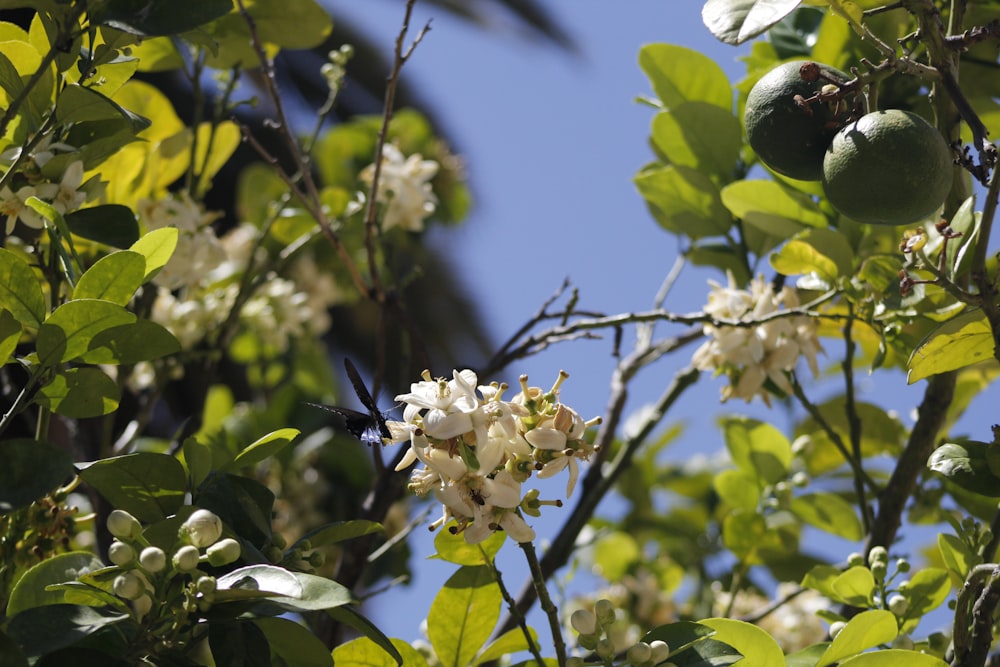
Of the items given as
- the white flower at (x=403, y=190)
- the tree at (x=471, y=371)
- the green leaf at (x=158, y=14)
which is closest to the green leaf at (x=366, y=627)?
the tree at (x=471, y=371)

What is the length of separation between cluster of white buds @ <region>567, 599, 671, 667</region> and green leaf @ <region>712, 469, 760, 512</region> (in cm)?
68

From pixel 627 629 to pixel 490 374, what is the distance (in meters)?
0.93

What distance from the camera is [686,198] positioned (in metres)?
1.34

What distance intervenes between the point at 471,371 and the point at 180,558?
0.83ft

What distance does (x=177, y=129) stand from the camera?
145 centimetres

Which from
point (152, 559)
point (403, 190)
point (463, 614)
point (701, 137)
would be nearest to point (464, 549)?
point (463, 614)

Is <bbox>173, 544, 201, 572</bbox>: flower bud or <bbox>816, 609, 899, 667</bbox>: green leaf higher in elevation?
<bbox>173, 544, 201, 572</bbox>: flower bud

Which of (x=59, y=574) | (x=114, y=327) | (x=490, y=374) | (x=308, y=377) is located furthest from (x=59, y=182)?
(x=308, y=377)

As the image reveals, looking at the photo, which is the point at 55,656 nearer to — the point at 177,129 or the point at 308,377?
the point at 177,129

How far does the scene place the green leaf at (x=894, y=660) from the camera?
2.60 feet

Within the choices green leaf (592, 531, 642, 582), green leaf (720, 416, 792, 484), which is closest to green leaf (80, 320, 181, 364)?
green leaf (720, 416, 792, 484)

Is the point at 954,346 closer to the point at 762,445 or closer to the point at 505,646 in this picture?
the point at 505,646

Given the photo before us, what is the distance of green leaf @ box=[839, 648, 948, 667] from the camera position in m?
0.79

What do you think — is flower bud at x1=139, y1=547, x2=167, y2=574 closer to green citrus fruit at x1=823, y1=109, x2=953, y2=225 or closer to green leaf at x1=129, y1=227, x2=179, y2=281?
green leaf at x1=129, y1=227, x2=179, y2=281
